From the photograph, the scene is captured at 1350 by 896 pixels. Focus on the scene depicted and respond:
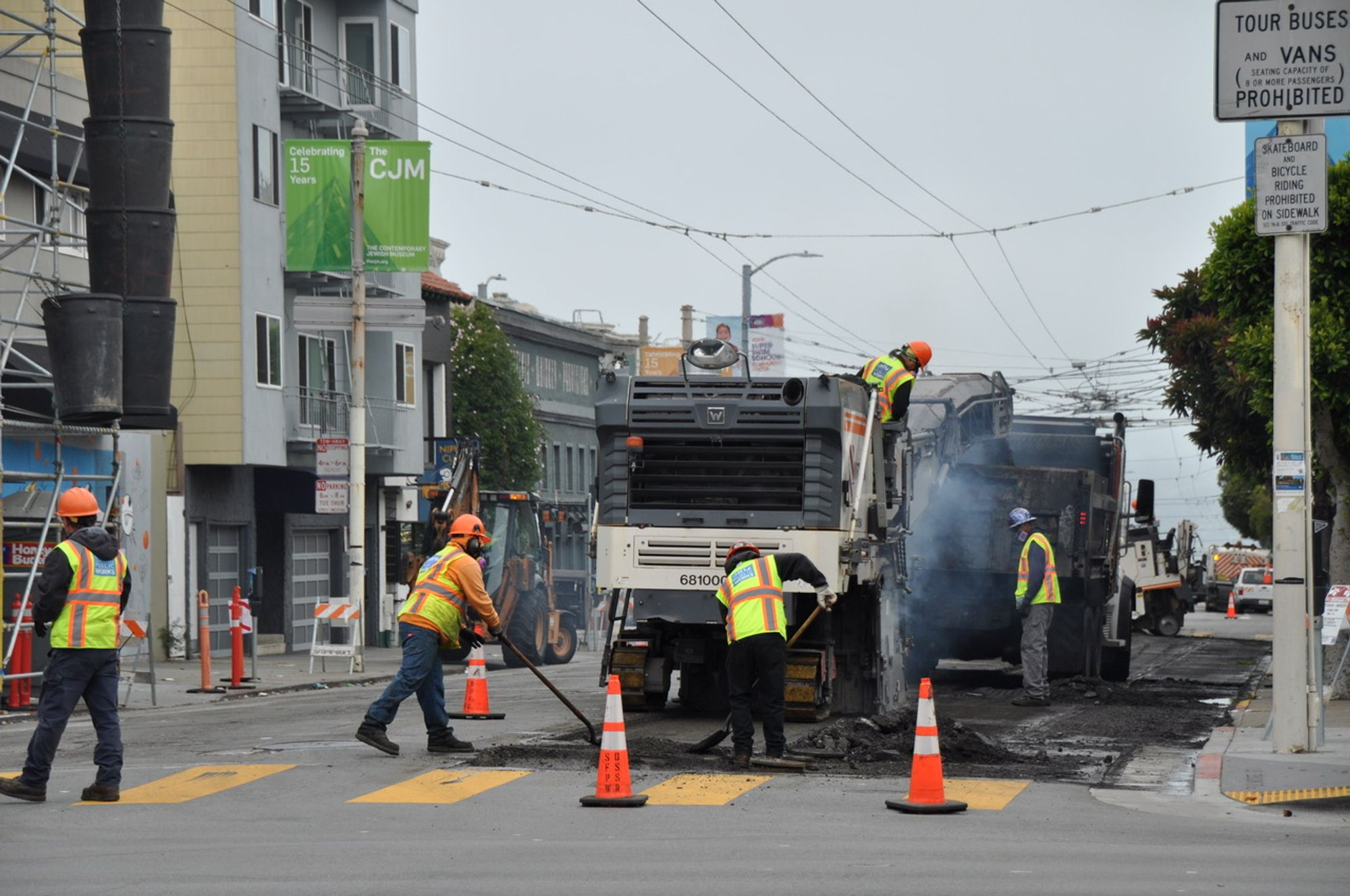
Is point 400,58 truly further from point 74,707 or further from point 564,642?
point 74,707

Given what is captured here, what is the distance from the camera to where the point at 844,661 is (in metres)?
17.0

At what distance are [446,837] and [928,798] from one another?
2798 millimetres

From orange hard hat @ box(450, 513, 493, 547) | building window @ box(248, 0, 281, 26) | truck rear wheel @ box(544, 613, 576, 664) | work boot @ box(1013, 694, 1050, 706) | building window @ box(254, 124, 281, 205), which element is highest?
building window @ box(248, 0, 281, 26)

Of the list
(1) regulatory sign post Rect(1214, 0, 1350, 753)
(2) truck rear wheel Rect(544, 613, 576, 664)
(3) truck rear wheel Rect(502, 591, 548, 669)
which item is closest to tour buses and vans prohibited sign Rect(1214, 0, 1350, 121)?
(1) regulatory sign post Rect(1214, 0, 1350, 753)

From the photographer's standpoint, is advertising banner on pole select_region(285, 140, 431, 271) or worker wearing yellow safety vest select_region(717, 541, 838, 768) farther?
advertising banner on pole select_region(285, 140, 431, 271)

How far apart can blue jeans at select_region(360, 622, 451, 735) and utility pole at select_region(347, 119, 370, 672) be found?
13.3m

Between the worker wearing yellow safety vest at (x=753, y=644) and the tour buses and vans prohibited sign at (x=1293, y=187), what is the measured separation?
14.1 ft

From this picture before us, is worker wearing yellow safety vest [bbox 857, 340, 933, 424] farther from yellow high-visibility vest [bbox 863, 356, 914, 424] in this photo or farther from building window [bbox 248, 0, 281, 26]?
building window [bbox 248, 0, 281, 26]

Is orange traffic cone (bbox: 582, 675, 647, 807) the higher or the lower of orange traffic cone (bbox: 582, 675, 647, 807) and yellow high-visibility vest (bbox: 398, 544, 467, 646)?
the lower

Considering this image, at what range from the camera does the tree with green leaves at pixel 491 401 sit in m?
49.9

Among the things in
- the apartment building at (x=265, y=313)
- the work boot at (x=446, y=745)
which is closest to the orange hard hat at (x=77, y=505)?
the work boot at (x=446, y=745)

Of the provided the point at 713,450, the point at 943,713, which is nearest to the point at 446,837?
the point at 713,450

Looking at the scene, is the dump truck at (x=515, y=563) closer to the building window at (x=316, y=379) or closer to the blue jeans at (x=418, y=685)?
the building window at (x=316, y=379)

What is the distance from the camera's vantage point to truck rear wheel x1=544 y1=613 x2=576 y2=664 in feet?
96.2
